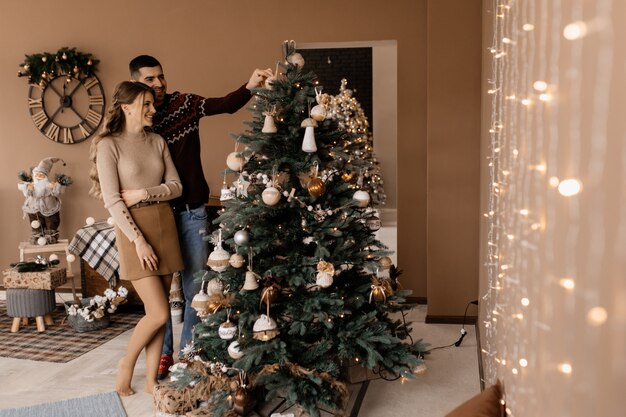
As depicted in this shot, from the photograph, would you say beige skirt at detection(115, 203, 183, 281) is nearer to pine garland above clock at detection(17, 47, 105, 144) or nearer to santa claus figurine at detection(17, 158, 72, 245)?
santa claus figurine at detection(17, 158, 72, 245)

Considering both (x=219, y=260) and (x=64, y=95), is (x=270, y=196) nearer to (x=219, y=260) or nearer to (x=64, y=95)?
(x=219, y=260)

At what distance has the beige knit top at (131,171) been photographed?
9.14ft

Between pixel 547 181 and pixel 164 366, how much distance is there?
255cm

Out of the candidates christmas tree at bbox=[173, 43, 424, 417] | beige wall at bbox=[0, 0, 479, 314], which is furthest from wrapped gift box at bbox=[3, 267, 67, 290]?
christmas tree at bbox=[173, 43, 424, 417]

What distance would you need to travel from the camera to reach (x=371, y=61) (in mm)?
10836

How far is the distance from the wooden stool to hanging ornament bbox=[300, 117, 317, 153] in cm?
258

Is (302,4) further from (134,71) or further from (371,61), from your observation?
(371,61)

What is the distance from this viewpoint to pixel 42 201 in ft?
15.9

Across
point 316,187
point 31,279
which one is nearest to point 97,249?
point 31,279

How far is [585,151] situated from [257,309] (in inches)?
Result: 77.5

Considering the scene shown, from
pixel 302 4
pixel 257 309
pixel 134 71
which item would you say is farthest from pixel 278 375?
pixel 302 4

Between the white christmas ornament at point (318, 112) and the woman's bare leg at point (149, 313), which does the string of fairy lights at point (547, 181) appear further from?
the woman's bare leg at point (149, 313)

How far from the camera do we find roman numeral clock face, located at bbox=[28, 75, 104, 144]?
5.08 metres

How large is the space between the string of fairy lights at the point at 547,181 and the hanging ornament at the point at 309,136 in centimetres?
85
